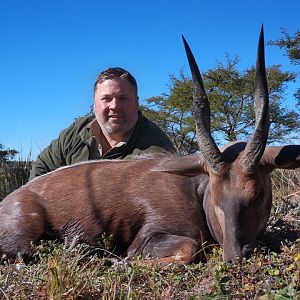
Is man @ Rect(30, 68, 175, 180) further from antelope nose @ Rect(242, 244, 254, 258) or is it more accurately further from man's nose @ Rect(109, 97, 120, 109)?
antelope nose @ Rect(242, 244, 254, 258)

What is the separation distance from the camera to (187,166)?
4609 millimetres

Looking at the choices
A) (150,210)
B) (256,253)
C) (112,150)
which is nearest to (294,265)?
(256,253)

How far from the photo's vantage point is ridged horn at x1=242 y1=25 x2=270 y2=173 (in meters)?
4.03

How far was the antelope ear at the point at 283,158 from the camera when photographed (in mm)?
4168

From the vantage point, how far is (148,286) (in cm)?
337

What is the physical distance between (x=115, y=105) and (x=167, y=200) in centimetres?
196

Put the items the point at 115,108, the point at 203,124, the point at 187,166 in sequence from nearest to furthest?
1. the point at 203,124
2. the point at 187,166
3. the point at 115,108

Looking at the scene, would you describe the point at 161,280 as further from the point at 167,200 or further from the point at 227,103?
the point at 227,103

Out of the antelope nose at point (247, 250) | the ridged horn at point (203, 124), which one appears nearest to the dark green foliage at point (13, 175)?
the ridged horn at point (203, 124)

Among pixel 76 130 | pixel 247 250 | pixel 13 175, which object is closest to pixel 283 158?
pixel 247 250

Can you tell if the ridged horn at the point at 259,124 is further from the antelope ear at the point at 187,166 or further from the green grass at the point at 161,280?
the green grass at the point at 161,280

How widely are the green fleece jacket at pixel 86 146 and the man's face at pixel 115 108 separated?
0.14m

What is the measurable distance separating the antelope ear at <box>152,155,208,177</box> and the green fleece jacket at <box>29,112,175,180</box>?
5.05 feet

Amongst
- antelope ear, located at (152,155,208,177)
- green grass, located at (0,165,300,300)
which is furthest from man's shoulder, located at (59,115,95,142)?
green grass, located at (0,165,300,300)
